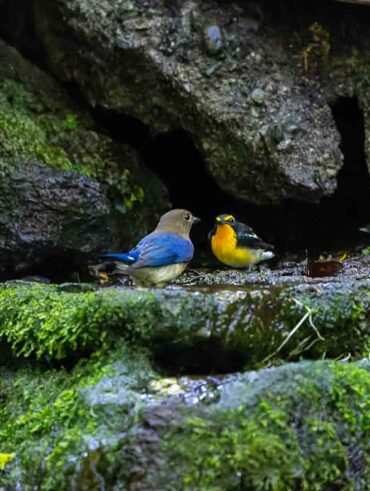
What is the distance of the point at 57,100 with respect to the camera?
250 inches

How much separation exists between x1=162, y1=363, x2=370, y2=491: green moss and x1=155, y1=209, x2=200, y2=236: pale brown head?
92.6 inches

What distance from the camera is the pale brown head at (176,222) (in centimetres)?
561

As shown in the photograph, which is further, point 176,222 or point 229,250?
point 229,250

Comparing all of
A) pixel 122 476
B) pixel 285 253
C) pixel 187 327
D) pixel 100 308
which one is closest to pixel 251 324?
pixel 187 327

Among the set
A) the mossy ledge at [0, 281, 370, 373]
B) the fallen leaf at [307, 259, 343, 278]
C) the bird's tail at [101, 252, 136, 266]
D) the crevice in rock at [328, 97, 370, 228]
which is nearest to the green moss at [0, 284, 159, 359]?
the mossy ledge at [0, 281, 370, 373]

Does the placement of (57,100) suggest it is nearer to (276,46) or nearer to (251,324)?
(276,46)

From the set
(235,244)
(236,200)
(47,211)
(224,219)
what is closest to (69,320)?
(47,211)

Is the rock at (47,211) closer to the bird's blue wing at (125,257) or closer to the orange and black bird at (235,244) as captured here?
the orange and black bird at (235,244)

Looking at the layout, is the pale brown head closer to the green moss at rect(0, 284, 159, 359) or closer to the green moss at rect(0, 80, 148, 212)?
the green moss at rect(0, 80, 148, 212)

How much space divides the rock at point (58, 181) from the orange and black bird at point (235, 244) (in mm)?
545

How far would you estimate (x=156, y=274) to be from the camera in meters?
5.11

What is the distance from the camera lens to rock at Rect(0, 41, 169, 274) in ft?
19.0

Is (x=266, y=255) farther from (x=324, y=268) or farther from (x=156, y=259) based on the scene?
(x=156, y=259)

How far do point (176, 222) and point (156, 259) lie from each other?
727mm
